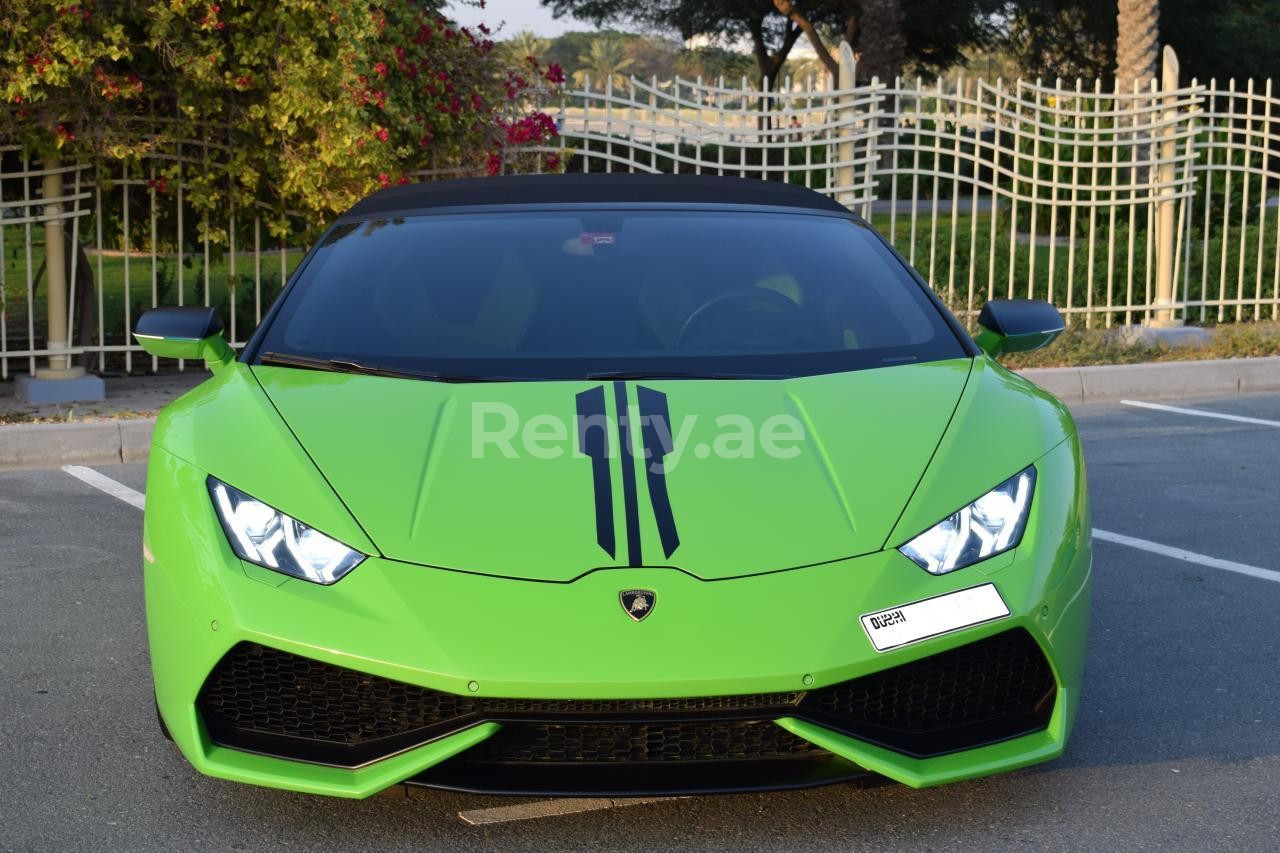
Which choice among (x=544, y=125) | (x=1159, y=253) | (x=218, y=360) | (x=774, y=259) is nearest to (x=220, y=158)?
(x=544, y=125)

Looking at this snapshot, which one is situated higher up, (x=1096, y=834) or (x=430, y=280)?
(x=430, y=280)

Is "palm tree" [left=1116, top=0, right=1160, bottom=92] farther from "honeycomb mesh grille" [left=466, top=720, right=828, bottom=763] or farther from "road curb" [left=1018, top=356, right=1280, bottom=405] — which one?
"honeycomb mesh grille" [left=466, top=720, right=828, bottom=763]

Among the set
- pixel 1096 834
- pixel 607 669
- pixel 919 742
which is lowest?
pixel 1096 834

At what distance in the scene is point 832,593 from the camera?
2953mm

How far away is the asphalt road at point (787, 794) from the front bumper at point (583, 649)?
0.22 meters

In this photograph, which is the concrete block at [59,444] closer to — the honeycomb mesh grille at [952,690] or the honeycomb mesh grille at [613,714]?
the honeycomb mesh grille at [613,714]

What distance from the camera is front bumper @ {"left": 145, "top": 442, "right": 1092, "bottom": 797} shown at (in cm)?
283

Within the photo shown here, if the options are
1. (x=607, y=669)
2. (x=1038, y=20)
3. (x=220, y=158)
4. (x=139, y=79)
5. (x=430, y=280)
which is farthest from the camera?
(x=1038, y=20)

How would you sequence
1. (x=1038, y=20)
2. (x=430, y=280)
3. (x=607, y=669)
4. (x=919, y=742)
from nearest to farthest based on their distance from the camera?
1. (x=607, y=669)
2. (x=919, y=742)
3. (x=430, y=280)
4. (x=1038, y=20)

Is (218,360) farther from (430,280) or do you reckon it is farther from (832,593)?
(832,593)

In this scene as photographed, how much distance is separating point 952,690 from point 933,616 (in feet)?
0.61

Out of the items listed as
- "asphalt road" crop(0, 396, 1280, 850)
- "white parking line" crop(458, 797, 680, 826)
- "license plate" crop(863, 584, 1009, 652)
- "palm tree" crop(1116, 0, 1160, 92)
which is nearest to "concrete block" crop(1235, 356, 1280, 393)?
"asphalt road" crop(0, 396, 1280, 850)

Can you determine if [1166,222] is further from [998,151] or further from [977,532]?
[977,532]

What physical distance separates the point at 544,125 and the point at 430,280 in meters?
6.05
